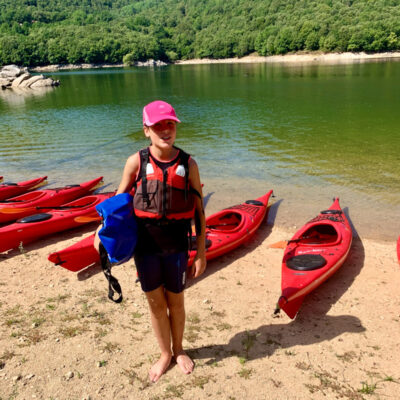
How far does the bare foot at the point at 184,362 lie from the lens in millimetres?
3553

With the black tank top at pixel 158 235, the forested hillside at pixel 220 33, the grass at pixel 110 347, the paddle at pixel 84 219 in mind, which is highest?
the forested hillside at pixel 220 33

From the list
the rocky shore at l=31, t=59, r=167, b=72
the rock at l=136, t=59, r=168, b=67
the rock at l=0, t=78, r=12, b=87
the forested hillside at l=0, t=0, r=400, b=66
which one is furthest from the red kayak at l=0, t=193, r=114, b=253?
the rock at l=136, t=59, r=168, b=67

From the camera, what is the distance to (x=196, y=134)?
18391 millimetres

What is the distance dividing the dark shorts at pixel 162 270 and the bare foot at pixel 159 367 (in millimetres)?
960

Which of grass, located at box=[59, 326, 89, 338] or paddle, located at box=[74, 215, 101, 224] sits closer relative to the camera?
grass, located at box=[59, 326, 89, 338]

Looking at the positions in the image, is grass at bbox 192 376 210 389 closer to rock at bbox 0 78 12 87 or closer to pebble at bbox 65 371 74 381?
pebble at bbox 65 371 74 381

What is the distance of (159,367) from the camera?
3.52m

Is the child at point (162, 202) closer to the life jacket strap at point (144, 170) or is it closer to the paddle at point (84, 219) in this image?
the life jacket strap at point (144, 170)

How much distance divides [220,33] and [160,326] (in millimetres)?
160163

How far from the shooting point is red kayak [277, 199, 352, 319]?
462 cm

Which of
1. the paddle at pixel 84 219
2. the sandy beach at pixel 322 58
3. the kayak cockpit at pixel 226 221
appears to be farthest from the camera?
the sandy beach at pixel 322 58

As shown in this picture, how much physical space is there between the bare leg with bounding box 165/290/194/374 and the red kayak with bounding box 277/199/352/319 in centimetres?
143

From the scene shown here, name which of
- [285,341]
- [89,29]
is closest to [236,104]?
[285,341]

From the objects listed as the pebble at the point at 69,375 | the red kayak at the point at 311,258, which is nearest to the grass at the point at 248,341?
the red kayak at the point at 311,258
